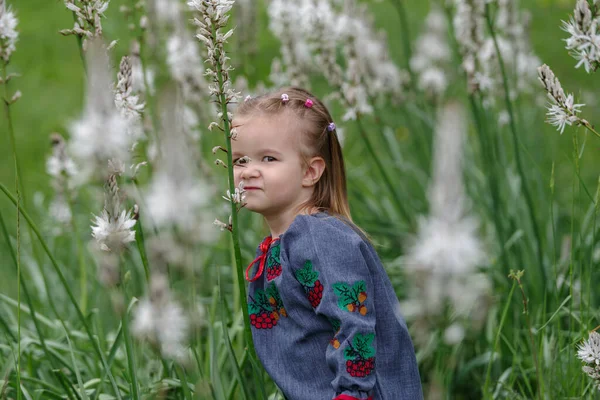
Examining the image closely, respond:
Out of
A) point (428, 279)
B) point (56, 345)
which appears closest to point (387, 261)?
point (56, 345)

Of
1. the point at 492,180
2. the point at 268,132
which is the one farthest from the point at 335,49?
the point at 268,132

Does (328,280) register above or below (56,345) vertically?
above

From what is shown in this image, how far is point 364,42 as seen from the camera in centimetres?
429

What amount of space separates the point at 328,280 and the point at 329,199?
0.45 m

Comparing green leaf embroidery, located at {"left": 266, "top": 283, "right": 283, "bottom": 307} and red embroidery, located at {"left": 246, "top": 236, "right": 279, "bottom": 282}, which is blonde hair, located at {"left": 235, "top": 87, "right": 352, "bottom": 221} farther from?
green leaf embroidery, located at {"left": 266, "top": 283, "right": 283, "bottom": 307}

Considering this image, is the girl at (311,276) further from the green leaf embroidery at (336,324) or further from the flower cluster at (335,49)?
the flower cluster at (335,49)

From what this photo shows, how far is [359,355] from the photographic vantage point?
2.01m

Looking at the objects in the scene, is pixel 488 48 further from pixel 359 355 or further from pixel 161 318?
pixel 161 318

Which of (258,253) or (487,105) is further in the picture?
(487,105)

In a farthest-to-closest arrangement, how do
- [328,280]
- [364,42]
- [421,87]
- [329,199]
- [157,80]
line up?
[421,87] → [157,80] → [364,42] → [329,199] → [328,280]

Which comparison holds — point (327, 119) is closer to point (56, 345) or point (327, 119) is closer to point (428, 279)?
point (56, 345)

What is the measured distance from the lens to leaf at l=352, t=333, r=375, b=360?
2.00m

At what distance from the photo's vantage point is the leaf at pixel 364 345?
200 centimetres

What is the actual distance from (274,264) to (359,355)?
0.42 metres
